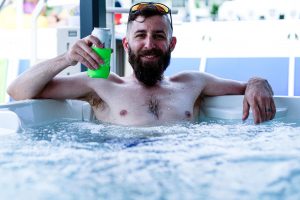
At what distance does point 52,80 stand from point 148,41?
0.52 m

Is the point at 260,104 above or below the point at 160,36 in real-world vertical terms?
below

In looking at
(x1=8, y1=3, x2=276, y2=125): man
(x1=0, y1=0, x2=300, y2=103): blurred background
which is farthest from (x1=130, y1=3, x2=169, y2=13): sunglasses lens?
(x1=0, y1=0, x2=300, y2=103): blurred background

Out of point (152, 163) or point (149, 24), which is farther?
point (149, 24)

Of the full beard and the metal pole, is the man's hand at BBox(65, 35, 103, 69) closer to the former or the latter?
the full beard

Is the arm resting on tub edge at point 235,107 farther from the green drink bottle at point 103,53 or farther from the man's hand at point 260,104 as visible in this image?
the green drink bottle at point 103,53

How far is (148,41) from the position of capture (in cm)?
233

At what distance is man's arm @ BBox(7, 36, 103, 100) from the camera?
1.99 metres

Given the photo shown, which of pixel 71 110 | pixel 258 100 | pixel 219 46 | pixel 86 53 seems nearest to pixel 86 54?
pixel 86 53

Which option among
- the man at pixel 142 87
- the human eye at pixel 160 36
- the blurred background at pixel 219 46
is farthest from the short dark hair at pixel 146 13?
the blurred background at pixel 219 46

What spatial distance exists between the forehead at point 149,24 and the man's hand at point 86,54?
445mm

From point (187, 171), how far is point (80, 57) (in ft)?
2.71

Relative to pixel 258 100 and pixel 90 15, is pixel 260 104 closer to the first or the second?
pixel 258 100

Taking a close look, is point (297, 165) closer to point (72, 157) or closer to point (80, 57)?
point (72, 157)

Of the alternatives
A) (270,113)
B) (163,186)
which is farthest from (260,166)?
(270,113)
